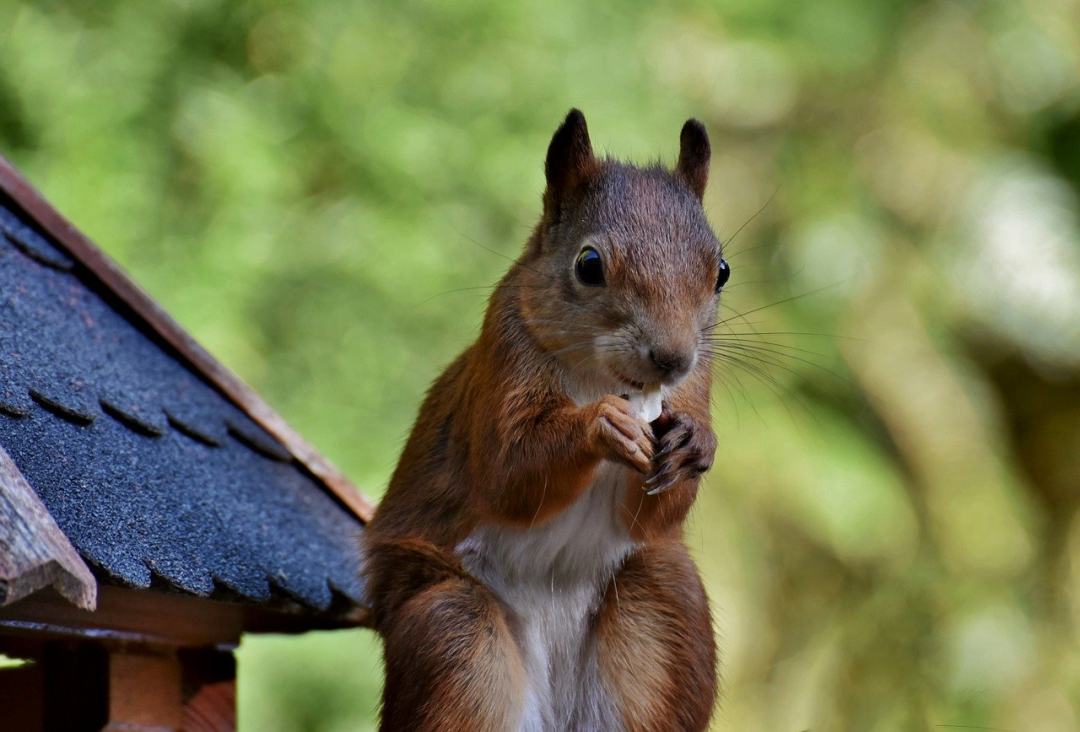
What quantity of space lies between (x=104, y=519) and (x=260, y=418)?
2.60 ft

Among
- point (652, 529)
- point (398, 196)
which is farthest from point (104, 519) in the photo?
point (398, 196)

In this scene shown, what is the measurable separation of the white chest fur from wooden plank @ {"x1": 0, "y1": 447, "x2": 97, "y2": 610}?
721 millimetres

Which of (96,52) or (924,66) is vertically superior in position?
(924,66)

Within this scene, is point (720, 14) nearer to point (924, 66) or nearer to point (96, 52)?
point (924, 66)

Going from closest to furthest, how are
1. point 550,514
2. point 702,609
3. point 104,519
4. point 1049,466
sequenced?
1. point 104,519
2. point 550,514
3. point 702,609
4. point 1049,466

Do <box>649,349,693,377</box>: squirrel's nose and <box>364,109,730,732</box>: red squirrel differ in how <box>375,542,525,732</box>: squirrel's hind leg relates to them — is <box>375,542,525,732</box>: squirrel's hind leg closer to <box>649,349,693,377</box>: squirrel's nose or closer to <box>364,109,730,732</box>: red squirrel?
<box>364,109,730,732</box>: red squirrel

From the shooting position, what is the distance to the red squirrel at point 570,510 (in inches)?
66.9

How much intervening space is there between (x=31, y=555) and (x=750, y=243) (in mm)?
5173

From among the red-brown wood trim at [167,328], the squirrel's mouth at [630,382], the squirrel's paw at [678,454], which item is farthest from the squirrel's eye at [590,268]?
the red-brown wood trim at [167,328]

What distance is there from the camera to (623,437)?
1.59m

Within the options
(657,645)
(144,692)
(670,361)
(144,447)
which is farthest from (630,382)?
(144,692)

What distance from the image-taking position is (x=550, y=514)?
175 cm

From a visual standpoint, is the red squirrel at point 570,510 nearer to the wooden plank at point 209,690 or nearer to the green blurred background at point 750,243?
the wooden plank at point 209,690

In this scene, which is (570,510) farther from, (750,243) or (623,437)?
(750,243)
